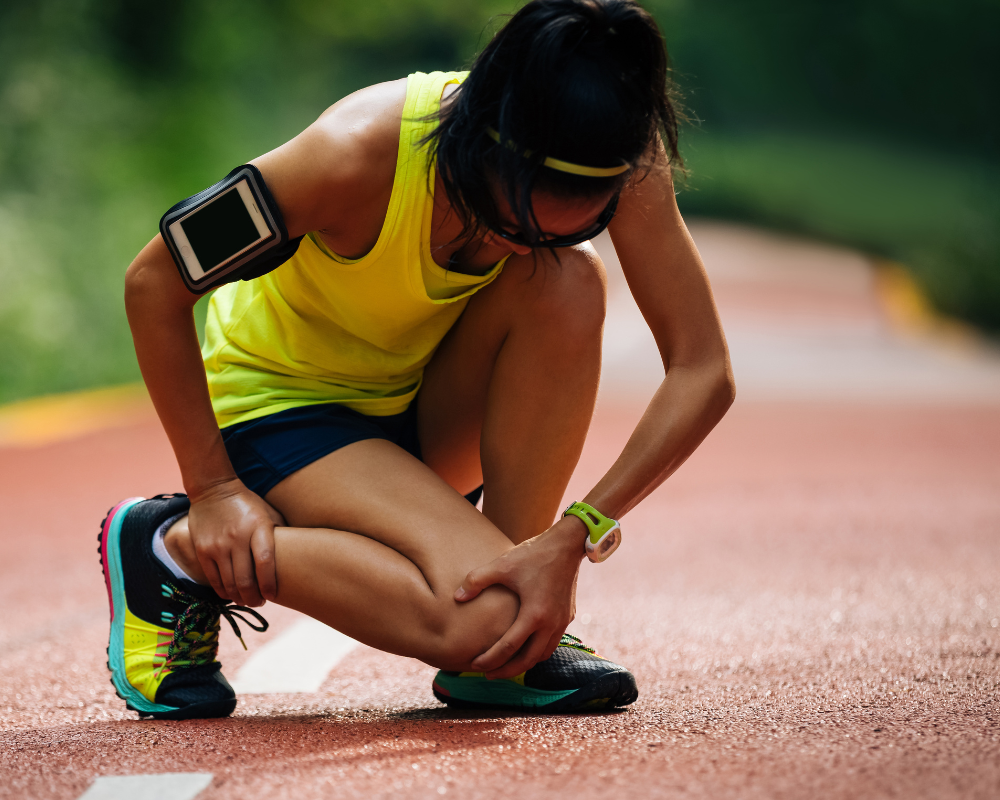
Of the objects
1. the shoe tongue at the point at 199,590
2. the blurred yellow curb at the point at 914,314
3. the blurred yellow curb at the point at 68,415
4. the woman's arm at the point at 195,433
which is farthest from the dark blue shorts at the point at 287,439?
the blurred yellow curb at the point at 914,314

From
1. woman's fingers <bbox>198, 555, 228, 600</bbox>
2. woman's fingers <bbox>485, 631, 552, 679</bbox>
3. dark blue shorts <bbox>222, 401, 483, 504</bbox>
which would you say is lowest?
woman's fingers <bbox>485, 631, 552, 679</bbox>

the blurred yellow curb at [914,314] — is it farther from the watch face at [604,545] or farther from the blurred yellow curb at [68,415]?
the watch face at [604,545]

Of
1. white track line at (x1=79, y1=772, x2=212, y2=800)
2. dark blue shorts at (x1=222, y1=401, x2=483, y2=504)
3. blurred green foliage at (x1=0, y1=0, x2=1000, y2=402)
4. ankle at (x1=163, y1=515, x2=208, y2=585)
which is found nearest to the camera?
white track line at (x1=79, y1=772, x2=212, y2=800)

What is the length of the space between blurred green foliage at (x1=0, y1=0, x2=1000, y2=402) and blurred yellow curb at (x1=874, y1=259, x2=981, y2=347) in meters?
0.32

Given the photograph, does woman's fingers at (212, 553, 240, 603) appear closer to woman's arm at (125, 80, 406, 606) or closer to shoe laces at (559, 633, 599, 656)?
woman's arm at (125, 80, 406, 606)

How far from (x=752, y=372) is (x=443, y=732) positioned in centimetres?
961

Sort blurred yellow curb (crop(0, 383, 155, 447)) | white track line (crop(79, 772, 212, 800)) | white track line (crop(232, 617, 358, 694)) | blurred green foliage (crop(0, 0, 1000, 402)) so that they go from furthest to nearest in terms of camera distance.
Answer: blurred green foliage (crop(0, 0, 1000, 402)) < blurred yellow curb (crop(0, 383, 155, 447)) < white track line (crop(232, 617, 358, 694)) < white track line (crop(79, 772, 212, 800))

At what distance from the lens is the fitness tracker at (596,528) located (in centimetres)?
186

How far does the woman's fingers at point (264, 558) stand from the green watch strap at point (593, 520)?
529 mm

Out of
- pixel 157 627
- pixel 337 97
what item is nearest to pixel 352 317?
pixel 157 627

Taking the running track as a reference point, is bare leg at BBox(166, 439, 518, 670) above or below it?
above

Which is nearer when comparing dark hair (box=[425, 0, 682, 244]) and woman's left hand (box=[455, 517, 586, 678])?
dark hair (box=[425, 0, 682, 244])

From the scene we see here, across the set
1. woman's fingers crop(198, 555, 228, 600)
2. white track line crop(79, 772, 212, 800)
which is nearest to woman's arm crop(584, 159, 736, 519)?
woman's fingers crop(198, 555, 228, 600)

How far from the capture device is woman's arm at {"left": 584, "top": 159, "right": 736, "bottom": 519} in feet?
6.33
